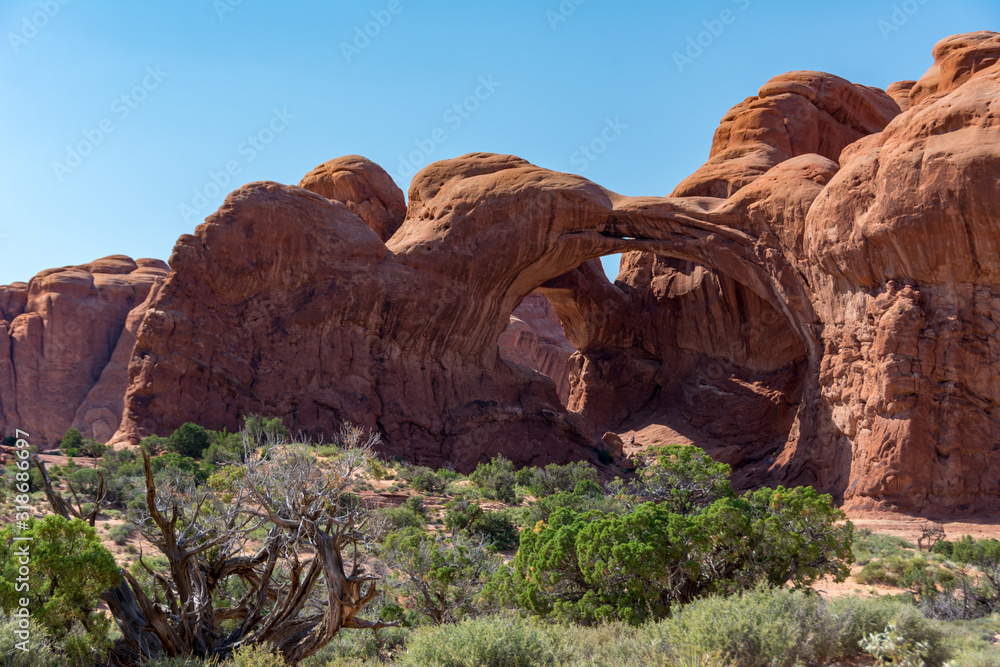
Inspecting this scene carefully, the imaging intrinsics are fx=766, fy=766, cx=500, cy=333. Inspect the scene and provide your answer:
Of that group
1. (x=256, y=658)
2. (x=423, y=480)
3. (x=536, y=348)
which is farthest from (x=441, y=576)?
(x=536, y=348)

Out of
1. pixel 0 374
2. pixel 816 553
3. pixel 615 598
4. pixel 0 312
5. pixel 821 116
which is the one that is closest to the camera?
pixel 615 598

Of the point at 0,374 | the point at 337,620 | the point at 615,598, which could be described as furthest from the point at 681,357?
the point at 0,374

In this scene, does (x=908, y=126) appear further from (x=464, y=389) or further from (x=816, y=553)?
(x=464, y=389)

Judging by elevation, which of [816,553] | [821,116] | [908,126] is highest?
[821,116]

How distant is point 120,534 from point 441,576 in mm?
6431

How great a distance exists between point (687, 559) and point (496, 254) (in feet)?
64.4

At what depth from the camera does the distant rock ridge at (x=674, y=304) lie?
741 inches

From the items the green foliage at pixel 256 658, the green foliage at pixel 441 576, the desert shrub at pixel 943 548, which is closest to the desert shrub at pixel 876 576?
the desert shrub at pixel 943 548

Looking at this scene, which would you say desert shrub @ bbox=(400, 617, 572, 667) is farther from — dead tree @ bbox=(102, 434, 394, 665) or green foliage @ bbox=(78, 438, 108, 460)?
green foliage @ bbox=(78, 438, 108, 460)

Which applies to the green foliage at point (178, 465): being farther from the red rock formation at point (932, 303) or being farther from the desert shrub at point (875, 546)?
the red rock formation at point (932, 303)

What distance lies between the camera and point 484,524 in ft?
53.7

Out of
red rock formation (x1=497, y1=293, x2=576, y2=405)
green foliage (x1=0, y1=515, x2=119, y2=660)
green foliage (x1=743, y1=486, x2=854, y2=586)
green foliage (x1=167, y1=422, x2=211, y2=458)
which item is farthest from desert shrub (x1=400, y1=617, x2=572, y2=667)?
red rock formation (x1=497, y1=293, x2=576, y2=405)

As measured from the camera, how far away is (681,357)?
3416 centimetres

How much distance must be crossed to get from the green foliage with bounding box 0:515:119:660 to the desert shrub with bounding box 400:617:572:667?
9.67 feet
